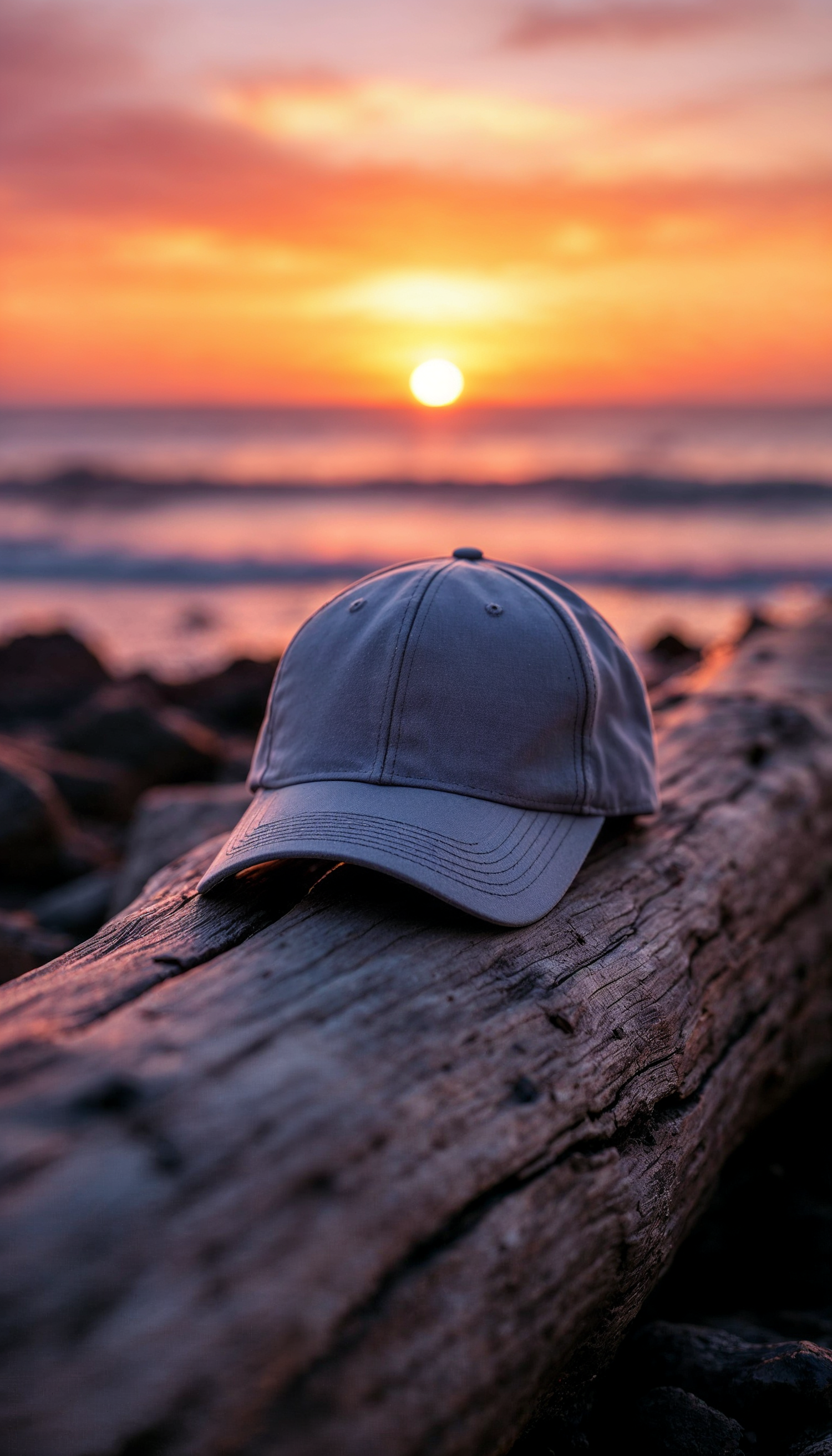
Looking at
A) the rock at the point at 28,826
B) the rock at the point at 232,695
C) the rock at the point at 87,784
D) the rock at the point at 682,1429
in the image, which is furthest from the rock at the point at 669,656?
the rock at the point at 682,1429

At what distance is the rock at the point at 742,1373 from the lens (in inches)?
63.6

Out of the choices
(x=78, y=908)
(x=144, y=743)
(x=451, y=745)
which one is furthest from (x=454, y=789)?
(x=144, y=743)

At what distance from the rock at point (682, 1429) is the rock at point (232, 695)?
15.7ft

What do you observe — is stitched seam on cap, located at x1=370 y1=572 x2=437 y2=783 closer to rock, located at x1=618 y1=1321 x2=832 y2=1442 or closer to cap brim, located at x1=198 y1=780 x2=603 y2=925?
cap brim, located at x1=198 y1=780 x2=603 y2=925

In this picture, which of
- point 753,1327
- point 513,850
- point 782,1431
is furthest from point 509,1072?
point 753,1327

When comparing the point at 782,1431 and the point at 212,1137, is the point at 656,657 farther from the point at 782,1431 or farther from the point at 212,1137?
the point at 212,1137

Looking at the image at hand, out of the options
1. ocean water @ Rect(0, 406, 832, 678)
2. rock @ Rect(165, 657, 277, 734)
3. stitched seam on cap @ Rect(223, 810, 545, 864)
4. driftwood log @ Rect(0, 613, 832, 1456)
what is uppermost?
ocean water @ Rect(0, 406, 832, 678)

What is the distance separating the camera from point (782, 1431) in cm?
161

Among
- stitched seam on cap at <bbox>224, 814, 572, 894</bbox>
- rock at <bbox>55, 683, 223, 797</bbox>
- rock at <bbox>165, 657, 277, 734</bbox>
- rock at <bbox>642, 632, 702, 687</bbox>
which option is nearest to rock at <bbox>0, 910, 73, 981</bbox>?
stitched seam on cap at <bbox>224, 814, 572, 894</bbox>

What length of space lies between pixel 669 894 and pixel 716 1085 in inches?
14.4

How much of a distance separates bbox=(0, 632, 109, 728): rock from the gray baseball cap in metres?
4.89

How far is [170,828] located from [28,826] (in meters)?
0.76

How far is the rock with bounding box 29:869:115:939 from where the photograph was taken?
12.0 ft

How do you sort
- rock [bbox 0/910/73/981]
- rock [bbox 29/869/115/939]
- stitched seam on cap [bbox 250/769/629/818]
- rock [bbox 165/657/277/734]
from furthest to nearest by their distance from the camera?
1. rock [bbox 165/657/277/734]
2. rock [bbox 29/869/115/939]
3. rock [bbox 0/910/73/981]
4. stitched seam on cap [bbox 250/769/629/818]
